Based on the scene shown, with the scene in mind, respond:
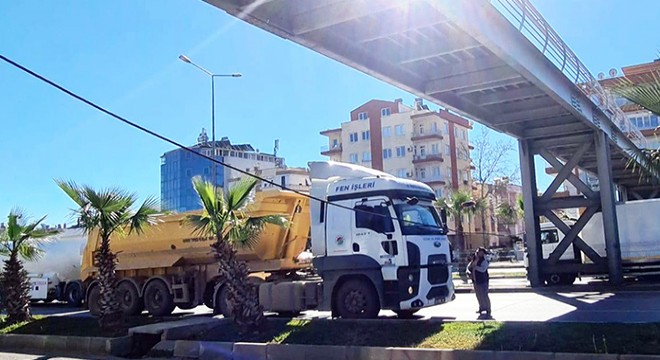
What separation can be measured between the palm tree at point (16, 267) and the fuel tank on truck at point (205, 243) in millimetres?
2630

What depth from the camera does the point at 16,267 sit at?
1692 centimetres

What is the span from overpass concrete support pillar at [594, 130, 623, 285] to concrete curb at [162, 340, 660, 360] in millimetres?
14472

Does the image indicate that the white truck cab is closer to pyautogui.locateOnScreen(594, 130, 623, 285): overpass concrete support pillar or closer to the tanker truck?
the tanker truck

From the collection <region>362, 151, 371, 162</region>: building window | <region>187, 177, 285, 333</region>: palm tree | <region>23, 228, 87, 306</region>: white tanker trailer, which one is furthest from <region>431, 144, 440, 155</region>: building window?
<region>187, 177, 285, 333</region>: palm tree

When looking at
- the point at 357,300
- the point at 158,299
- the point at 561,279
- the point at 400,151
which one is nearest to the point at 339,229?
the point at 357,300

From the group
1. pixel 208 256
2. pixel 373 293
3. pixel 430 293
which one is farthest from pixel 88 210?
pixel 430 293

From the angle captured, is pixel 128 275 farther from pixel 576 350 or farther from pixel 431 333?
pixel 576 350

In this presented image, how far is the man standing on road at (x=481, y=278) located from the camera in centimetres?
1399

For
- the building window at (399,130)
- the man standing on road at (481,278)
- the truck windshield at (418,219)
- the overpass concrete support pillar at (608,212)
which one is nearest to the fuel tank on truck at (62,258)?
the truck windshield at (418,219)

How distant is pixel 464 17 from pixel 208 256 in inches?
388

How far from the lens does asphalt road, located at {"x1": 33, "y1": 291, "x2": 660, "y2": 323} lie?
13.5 meters

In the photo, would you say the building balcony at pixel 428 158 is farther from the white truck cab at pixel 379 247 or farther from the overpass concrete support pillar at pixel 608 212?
the white truck cab at pixel 379 247

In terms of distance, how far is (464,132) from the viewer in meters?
81.4

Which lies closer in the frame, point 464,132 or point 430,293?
point 430,293
